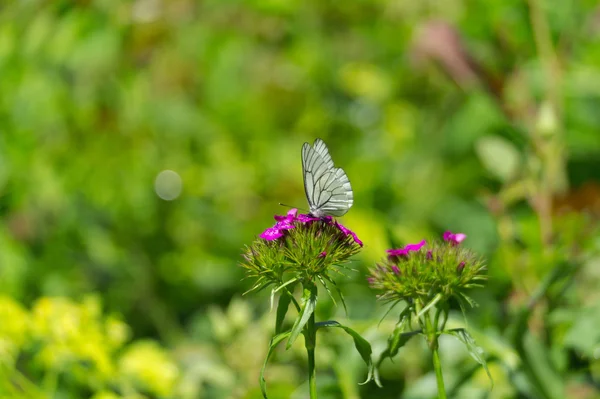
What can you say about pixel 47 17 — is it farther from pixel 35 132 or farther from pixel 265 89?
pixel 265 89

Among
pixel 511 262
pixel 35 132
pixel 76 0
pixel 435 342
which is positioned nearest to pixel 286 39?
pixel 76 0

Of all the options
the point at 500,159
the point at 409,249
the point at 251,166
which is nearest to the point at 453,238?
the point at 409,249

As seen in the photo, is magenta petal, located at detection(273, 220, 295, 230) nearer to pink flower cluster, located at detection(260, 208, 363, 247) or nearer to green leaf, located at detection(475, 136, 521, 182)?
pink flower cluster, located at detection(260, 208, 363, 247)

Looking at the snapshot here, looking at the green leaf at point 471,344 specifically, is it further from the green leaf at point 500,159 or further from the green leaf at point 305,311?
the green leaf at point 500,159

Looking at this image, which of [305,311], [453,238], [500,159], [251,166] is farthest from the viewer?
[251,166]

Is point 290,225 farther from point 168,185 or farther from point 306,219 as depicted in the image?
point 168,185

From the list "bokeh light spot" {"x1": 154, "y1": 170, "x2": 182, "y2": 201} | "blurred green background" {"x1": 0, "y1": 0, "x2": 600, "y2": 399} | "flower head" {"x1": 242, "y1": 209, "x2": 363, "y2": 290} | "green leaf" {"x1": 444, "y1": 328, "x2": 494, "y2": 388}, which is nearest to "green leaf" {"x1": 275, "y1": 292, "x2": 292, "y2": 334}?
"flower head" {"x1": 242, "y1": 209, "x2": 363, "y2": 290}
